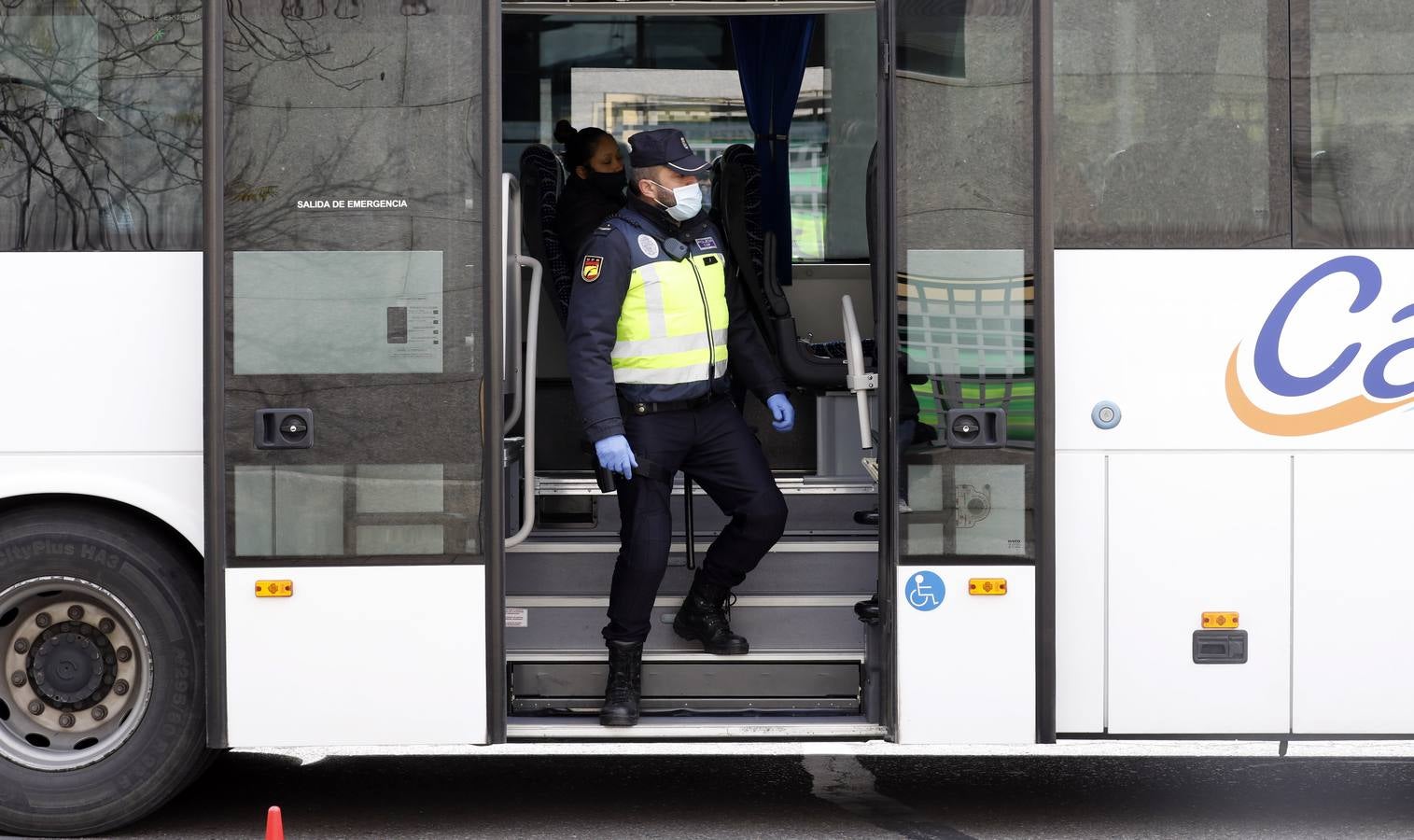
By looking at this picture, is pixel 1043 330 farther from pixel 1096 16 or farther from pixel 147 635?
pixel 147 635

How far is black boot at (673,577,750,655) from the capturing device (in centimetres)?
504

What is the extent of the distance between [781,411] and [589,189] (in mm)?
1539

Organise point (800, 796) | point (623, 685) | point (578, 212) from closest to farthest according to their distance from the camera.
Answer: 1. point (623, 685)
2. point (800, 796)
3. point (578, 212)

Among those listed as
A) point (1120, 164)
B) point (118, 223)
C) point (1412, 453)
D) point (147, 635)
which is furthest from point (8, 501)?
point (1412, 453)

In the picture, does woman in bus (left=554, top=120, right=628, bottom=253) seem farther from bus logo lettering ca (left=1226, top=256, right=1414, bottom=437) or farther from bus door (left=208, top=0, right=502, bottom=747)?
bus logo lettering ca (left=1226, top=256, right=1414, bottom=437)

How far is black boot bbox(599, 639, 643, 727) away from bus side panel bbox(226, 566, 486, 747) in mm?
443

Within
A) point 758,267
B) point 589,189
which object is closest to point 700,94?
point 589,189

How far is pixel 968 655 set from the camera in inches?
182

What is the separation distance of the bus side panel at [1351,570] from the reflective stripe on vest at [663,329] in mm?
1940

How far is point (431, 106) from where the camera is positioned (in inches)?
180

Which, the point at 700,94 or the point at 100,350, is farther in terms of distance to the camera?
the point at 700,94

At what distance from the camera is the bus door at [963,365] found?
4.57m

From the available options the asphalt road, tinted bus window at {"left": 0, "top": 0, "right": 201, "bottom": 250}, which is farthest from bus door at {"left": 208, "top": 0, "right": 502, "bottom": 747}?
the asphalt road

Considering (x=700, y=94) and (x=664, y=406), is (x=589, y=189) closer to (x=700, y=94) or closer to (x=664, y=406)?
(x=700, y=94)
